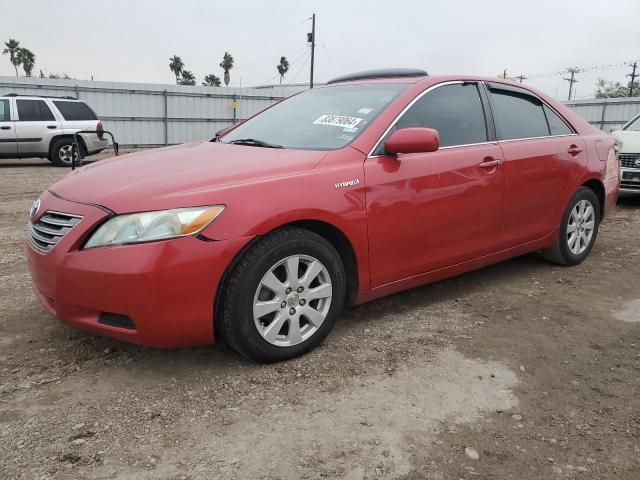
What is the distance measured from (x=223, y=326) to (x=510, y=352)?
157 centimetres

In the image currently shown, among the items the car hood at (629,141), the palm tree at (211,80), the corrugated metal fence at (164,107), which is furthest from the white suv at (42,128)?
the palm tree at (211,80)

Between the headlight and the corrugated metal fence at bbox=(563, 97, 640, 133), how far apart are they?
21.9m

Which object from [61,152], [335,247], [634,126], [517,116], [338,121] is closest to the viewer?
[335,247]

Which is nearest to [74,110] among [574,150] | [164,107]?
[164,107]

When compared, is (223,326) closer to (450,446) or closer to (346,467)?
(346,467)

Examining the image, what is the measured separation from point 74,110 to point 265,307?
40.8ft

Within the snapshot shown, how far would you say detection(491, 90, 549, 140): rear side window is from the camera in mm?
3936

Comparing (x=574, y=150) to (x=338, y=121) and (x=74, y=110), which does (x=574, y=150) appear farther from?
(x=74, y=110)

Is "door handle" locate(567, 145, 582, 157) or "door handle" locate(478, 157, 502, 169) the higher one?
"door handle" locate(567, 145, 582, 157)

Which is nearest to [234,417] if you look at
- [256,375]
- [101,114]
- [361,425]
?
[256,375]

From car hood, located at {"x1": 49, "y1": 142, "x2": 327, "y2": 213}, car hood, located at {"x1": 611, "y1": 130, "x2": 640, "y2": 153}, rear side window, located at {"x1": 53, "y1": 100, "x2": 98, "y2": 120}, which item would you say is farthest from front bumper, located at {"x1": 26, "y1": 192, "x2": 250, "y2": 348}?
rear side window, located at {"x1": 53, "y1": 100, "x2": 98, "y2": 120}

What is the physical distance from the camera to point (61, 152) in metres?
13.0

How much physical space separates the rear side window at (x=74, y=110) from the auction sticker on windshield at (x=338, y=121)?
1143 cm

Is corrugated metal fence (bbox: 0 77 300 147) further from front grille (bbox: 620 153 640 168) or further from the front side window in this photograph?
the front side window
